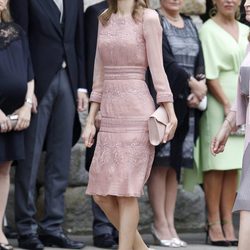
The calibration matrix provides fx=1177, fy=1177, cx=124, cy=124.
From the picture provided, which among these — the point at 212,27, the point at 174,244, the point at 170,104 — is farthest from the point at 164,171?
the point at 170,104

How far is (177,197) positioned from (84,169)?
0.86 meters

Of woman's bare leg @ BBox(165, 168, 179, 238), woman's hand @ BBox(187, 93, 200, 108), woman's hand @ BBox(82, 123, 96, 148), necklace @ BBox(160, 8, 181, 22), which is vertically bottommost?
woman's bare leg @ BBox(165, 168, 179, 238)

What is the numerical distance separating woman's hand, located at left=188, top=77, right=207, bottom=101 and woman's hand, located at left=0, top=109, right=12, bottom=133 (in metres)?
1.57

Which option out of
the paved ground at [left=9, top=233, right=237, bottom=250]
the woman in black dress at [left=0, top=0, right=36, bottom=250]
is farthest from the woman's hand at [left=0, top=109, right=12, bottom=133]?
the paved ground at [left=9, top=233, right=237, bottom=250]

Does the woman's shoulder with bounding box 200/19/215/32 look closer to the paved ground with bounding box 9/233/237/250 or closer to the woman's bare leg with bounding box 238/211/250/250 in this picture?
the paved ground with bounding box 9/233/237/250

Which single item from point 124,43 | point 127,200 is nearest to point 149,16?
point 124,43

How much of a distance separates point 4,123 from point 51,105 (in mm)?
608

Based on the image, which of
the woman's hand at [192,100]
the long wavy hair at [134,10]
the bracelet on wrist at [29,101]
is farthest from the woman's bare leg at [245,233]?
the woman's hand at [192,100]

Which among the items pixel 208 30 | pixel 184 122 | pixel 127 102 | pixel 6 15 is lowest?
pixel 184 122

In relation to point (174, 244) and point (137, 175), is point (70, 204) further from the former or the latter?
point (137, 175)

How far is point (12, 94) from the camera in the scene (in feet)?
26.9

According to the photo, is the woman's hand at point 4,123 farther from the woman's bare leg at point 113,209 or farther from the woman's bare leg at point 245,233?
the woman's bare leg at point 245,233

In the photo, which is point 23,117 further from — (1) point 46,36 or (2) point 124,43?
(2) point 124,43

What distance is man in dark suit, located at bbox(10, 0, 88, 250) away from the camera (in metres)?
8.58
